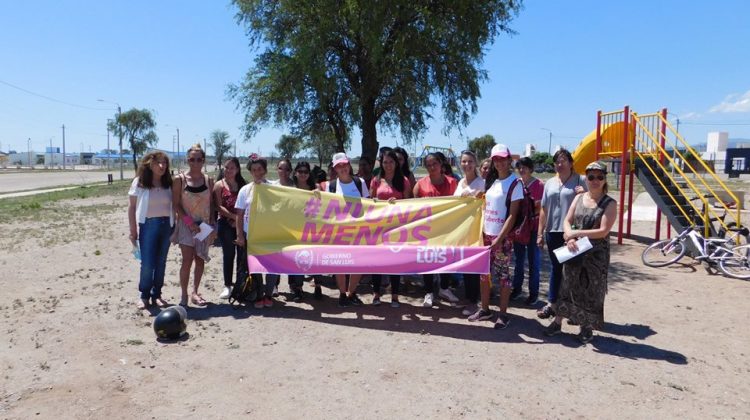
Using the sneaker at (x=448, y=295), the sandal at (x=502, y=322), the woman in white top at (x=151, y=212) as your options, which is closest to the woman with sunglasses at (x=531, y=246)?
the sneaker at (x=448, y=295)

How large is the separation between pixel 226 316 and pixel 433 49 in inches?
283

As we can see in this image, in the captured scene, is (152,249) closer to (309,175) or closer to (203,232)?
(203,232)

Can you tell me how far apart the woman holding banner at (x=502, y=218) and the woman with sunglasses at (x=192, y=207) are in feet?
11.0

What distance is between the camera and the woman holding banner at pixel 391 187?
6523 millimetres

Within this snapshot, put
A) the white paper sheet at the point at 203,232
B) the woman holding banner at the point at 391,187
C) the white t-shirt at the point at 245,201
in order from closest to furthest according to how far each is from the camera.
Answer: the white paper sheet at the point at 203,232
the white t-shirt at the point at 245,201
the woman holding banner at the point at 391,187

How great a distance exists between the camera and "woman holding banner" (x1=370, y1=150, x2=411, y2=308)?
21.4 ft

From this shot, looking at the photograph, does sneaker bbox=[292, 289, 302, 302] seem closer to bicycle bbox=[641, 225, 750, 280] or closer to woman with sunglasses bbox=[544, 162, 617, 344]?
woman with sunglasses bbox=[544, 162, 617, 344]

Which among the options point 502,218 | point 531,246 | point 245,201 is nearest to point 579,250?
point 502,218

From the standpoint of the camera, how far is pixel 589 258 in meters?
5.12

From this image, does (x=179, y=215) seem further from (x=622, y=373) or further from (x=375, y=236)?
(x=622, y=373)

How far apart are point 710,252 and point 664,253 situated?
90 centimetres

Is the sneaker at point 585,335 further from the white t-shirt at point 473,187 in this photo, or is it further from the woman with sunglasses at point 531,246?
the white t-shirt at point 473,187

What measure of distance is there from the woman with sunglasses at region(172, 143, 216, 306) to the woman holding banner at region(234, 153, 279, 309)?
36 cm

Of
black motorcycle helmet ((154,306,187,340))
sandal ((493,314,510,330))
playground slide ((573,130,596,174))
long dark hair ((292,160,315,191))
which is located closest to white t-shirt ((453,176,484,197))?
sandal ((493,314,510,330))
